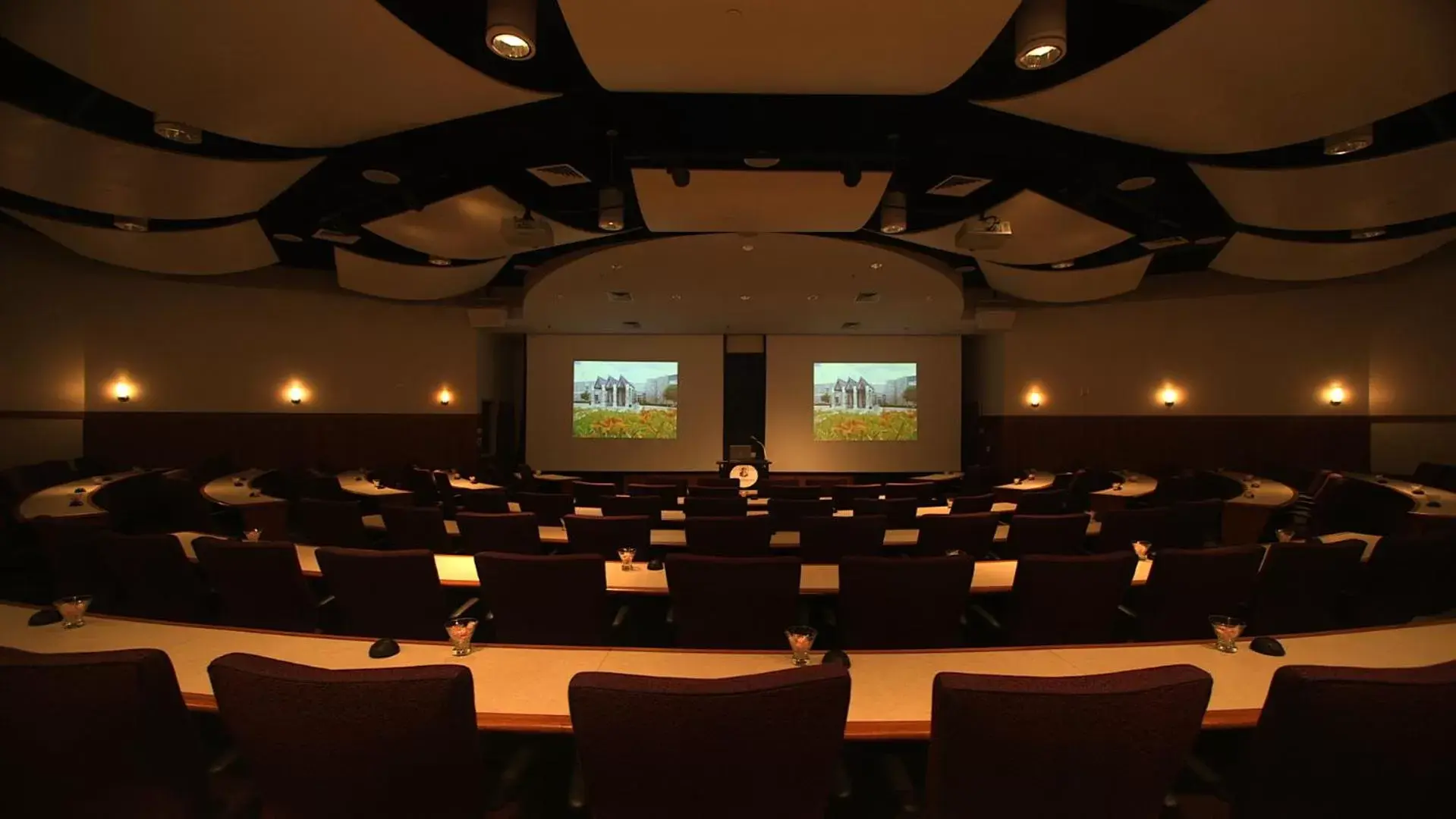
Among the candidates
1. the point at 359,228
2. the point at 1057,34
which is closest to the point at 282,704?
the point at 1057,34

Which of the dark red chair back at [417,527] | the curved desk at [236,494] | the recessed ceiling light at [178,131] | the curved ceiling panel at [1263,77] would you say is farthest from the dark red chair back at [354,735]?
the curved desk at [236,494]

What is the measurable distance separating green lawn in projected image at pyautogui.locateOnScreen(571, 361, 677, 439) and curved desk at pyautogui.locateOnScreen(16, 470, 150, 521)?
7.68 meters

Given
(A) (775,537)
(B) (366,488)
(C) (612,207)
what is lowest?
(B) (366,488)

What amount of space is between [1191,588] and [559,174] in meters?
5.35

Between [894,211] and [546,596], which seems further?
[894,211]

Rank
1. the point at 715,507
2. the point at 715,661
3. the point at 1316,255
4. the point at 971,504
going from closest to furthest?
the point at 715,661 < the point at 715,507 < the point at 971,504 < the point at 1316,255

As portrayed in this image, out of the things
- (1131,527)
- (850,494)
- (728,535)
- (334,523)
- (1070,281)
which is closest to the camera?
(728,535)

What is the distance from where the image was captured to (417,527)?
473cm

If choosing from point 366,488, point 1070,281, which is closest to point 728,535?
point 366,488

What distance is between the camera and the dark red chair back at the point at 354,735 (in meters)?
1.33

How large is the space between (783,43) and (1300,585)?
397cm

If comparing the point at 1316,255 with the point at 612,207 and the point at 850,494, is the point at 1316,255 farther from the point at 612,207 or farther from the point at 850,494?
the point at 612,207

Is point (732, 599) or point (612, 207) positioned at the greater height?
point (612, 207)

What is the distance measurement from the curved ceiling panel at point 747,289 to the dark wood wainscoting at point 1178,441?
8.71ft
